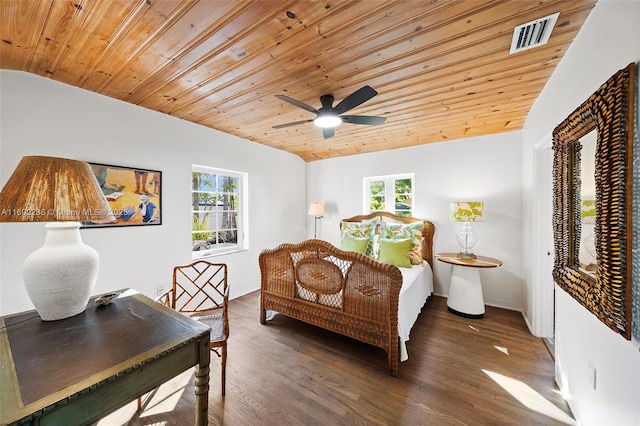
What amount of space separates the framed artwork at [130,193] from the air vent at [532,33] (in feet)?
11.1

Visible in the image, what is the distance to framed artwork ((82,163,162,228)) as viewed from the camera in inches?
91.5

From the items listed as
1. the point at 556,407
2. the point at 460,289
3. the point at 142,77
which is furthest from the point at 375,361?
the point at 142,77

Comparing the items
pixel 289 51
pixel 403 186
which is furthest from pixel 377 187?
pixel 289 51

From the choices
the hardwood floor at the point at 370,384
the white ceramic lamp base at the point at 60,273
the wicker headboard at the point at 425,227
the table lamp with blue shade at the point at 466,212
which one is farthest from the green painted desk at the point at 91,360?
the wicker headboard at the point at 425,227

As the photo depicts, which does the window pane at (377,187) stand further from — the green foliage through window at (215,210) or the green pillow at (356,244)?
the green foliage through window at (215,210)

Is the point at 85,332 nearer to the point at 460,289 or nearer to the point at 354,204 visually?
the point at 460,289

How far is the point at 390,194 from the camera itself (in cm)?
416

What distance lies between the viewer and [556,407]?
1591 millimetres

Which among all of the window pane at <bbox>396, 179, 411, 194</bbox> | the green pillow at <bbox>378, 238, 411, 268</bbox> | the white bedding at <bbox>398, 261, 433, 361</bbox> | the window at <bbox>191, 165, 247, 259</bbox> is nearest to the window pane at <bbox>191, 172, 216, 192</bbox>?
the window at <bbox>191, 165, 247, 259</bbox>

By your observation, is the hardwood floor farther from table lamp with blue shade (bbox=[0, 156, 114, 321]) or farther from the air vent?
the air vent

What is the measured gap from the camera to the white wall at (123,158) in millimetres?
1894

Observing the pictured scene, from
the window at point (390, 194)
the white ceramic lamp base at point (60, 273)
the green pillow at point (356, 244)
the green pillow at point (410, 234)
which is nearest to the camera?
the white ceramic lamp base at point (60, 273)

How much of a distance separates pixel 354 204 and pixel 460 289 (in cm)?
217

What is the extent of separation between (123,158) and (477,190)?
4354 millimetres
